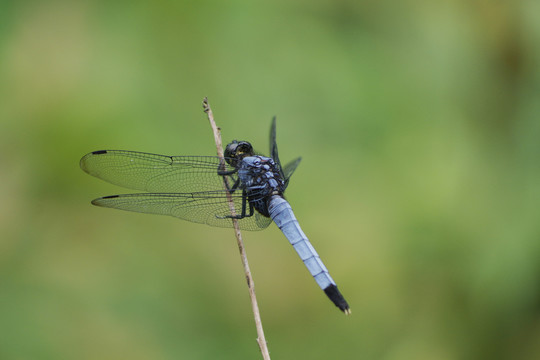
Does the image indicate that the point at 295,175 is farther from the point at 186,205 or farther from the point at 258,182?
the point at 186,205

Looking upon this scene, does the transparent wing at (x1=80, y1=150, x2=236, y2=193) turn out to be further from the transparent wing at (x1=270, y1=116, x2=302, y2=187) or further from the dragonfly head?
the transparent wing at (x1=270, y1=116, x2=302, y2=187)

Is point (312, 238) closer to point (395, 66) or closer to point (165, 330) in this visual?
point (165, 330)

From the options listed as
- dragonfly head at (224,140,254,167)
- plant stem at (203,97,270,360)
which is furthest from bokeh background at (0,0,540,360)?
plant stem at (203,97,270,360)

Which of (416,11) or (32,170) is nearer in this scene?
(32,170)

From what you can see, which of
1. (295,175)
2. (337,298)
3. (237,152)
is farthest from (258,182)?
(337,298)

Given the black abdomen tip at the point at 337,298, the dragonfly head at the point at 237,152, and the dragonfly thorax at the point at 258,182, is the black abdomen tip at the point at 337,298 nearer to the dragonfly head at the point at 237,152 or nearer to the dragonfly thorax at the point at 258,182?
the dragonfly thorax at the point at 258,182

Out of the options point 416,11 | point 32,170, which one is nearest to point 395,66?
point 416,11
